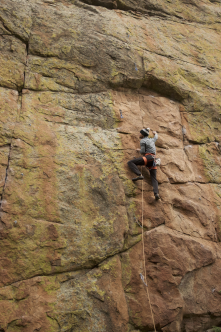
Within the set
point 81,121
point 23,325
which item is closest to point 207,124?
point 81,121

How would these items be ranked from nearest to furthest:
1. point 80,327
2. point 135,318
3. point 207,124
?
point 80,327
point 135,318
point 207,124

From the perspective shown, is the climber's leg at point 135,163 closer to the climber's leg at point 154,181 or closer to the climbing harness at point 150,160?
the climbing harness at point 150,160

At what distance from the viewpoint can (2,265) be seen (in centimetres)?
542

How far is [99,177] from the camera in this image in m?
7.10

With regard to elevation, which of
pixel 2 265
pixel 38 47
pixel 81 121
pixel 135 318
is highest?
pixel 38 47

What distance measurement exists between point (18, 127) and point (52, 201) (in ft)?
7.12

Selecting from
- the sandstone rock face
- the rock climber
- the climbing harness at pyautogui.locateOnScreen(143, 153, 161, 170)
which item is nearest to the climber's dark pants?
the rock climber

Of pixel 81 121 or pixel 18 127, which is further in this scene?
pixel 81 121

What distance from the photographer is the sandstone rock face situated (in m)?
5.75

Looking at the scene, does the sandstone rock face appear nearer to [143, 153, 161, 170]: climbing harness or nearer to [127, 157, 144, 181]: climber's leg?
[127, 157, 144, 181]: climber's leg

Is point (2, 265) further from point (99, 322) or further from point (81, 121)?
point (81, 121)

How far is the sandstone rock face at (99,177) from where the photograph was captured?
5.75 metres

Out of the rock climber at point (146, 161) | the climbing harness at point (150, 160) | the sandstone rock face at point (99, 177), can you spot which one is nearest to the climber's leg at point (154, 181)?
the rock climber at point (146, 161)

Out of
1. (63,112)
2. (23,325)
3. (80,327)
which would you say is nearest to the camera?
(23,325)
